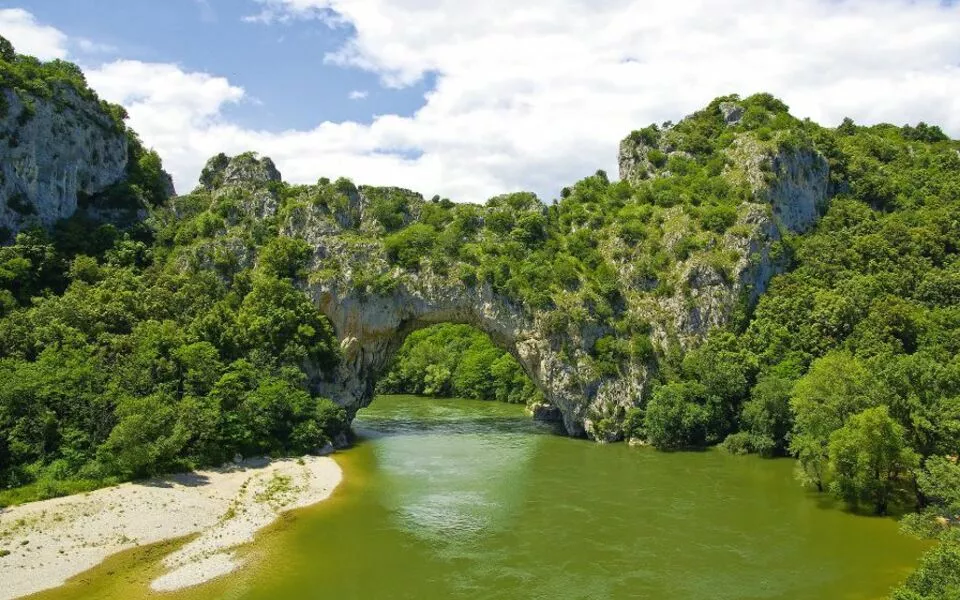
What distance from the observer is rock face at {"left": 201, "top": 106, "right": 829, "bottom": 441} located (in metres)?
56.5

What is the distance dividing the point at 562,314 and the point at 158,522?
118 ft

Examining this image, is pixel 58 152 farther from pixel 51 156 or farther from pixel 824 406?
pixel 824 406

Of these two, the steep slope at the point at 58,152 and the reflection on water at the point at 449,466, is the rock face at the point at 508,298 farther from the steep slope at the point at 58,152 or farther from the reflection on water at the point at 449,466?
Result: the steep slope at the point at 58,152

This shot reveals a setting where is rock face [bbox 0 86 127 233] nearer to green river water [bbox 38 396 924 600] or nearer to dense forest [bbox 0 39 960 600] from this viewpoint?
dense forest [bbox 0 39 960 600]

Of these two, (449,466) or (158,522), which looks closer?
(158,522)

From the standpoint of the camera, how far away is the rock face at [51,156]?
5725cm

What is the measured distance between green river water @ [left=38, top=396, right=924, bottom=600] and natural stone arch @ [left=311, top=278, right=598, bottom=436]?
1008 cm

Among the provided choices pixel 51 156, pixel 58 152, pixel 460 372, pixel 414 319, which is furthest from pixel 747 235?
pixel 51 156

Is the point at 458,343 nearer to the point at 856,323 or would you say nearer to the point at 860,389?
the point at 856,323

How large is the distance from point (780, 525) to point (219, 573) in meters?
27.3

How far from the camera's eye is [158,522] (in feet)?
105

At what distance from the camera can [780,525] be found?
3266cm

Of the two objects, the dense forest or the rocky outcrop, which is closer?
the dense forest

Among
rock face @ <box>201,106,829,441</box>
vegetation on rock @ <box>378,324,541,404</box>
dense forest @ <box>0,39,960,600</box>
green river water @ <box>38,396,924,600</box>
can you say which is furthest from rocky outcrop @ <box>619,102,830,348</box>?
vegetation on rock @ <box>378,324,541,404</box>
